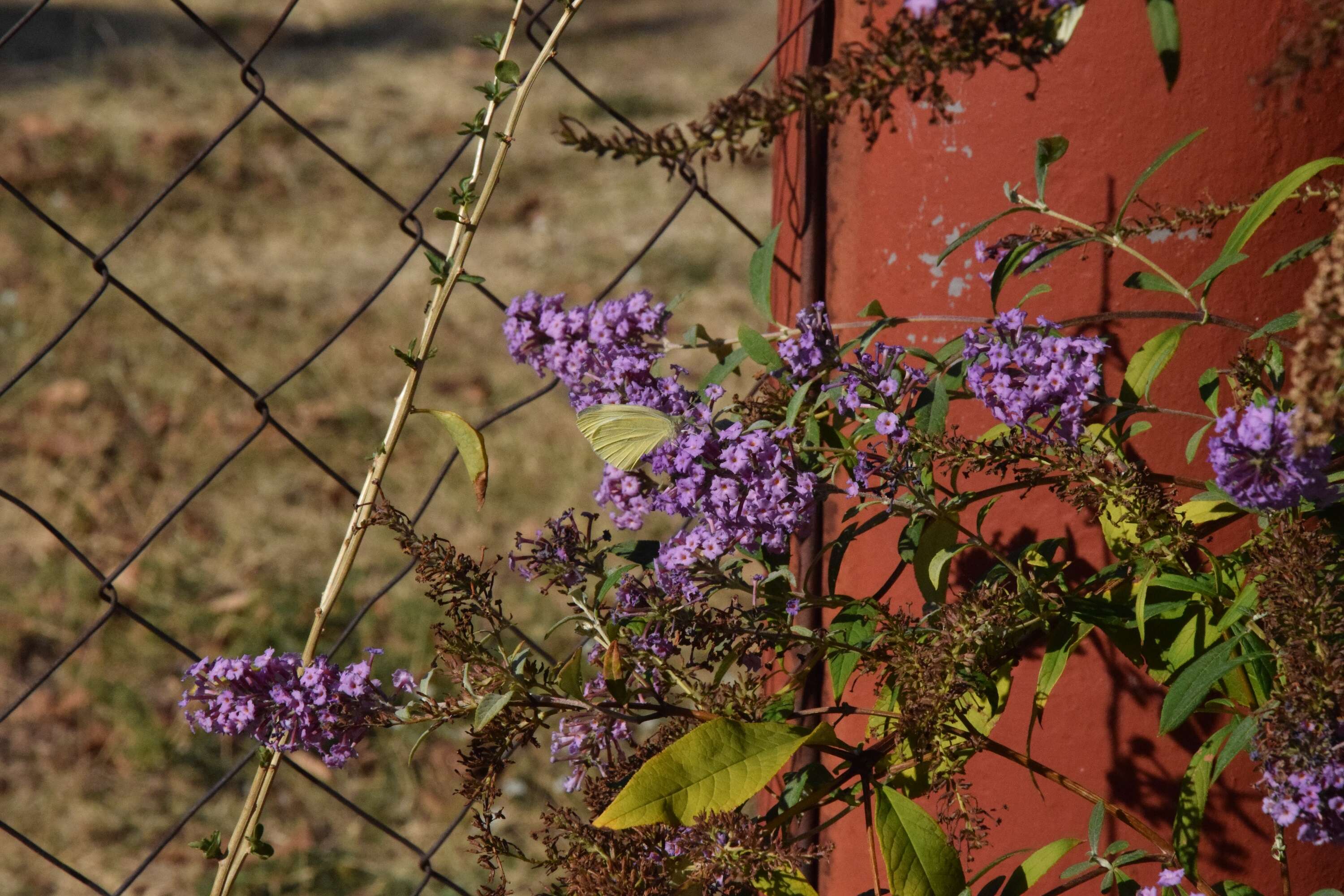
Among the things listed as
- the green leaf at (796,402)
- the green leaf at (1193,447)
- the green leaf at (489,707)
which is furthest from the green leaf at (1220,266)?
the green leaf at (489,707)

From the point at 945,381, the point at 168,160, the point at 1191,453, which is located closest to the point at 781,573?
the point at 945,381

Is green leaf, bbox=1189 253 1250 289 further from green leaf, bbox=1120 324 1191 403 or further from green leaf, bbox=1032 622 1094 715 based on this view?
green leaf, bbox=1032 622 1094 715

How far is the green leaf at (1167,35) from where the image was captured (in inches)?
29.4

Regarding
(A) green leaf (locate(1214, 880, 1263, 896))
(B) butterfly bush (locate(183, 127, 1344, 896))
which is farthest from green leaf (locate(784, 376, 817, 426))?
(A) green leaf (locate(1214, 880, 1263, 896))

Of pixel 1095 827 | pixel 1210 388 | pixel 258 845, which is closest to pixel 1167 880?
pixel 1095 827

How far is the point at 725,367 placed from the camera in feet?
3.91

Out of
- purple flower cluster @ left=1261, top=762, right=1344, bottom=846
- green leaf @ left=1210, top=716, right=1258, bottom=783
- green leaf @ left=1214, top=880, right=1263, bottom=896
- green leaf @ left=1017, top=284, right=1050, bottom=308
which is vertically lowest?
green leaf @ left=1214, top=880, right=1263, bottom=896

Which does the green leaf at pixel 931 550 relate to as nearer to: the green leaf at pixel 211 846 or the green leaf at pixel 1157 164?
the green leaf at pixel 1157 164

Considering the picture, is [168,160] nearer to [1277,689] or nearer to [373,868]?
[373,868]

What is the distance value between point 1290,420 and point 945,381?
1.25 ft

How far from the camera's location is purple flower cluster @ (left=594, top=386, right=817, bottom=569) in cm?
102

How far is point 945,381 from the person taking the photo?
1098 millimetres

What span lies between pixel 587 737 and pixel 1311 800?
535mm

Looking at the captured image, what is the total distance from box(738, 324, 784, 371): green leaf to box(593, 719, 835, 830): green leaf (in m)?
0.33
